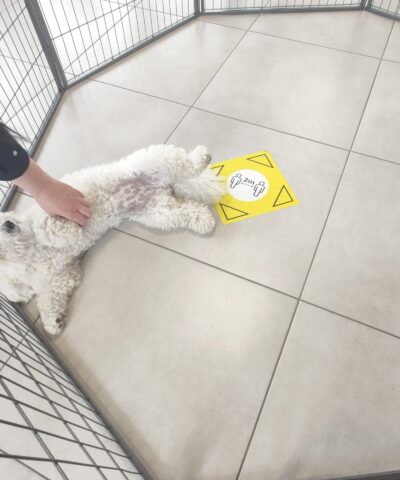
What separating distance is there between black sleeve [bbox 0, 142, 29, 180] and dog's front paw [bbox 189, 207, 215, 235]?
1.73ft

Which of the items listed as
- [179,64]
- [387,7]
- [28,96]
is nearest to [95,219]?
[28,96]

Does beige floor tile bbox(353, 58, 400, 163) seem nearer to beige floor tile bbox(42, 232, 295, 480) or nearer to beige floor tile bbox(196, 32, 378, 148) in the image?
beige floor tile bbox(196, 32, 378, 148)

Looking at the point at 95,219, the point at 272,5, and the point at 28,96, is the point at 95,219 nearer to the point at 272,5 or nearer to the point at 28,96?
the point at 28,96

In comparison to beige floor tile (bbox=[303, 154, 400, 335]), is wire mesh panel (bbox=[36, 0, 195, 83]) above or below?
above

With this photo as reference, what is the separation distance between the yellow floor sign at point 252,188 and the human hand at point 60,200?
0.49 metres

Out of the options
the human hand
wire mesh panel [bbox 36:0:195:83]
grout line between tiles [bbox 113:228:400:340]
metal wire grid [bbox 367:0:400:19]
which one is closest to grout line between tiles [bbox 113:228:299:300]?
grout line between tiles [bbox 113:228:400:340]

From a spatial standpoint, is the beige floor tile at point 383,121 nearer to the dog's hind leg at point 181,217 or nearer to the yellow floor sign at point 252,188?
the yellow floor sign at point 252,188

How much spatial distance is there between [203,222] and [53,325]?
0.55 metres

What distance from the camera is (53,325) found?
107 centimetres

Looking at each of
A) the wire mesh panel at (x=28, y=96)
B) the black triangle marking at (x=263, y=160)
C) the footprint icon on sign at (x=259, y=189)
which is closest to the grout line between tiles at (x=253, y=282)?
the footprint icon on sign at (x=259, y=189)

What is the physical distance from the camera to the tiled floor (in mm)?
911

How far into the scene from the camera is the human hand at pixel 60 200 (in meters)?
1.01

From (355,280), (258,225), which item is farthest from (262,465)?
(258,225)

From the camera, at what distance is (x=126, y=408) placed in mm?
959
